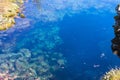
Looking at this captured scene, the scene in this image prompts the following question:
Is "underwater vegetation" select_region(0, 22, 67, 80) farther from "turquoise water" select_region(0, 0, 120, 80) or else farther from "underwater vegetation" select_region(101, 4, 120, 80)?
"underwater vegetation" select_region(101, 4, 120, 80)

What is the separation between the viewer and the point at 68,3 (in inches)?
2502

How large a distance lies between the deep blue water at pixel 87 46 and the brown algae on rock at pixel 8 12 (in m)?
11.0

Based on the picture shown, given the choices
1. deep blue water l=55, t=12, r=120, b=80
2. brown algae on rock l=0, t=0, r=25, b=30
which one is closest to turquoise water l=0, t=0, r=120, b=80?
deep blue water l=55, t=12, r=120, b=80

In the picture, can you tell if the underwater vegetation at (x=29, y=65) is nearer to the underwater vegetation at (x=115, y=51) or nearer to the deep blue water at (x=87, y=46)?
the deep blue water at (x=87, y=46)

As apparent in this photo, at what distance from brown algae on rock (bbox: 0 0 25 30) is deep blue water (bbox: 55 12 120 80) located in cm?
1096

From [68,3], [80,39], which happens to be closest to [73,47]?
[80,39]

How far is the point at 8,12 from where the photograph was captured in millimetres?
54281

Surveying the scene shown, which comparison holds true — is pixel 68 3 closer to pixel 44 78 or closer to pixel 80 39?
pixel 80 39

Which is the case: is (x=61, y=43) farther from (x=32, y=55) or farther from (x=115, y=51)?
(x=115, y=51)

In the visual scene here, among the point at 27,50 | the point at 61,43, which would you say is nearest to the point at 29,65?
the point at 27,50

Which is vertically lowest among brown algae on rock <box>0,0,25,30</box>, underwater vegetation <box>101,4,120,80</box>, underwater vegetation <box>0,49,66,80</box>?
underwater vegetation <box>101,4,120,80</box>

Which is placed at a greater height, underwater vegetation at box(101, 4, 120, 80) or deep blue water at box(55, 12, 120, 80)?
deep blue water at box(55, 12, 120, 80)

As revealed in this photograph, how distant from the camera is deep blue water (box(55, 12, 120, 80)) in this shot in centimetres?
3538

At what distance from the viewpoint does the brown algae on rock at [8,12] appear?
164ft
